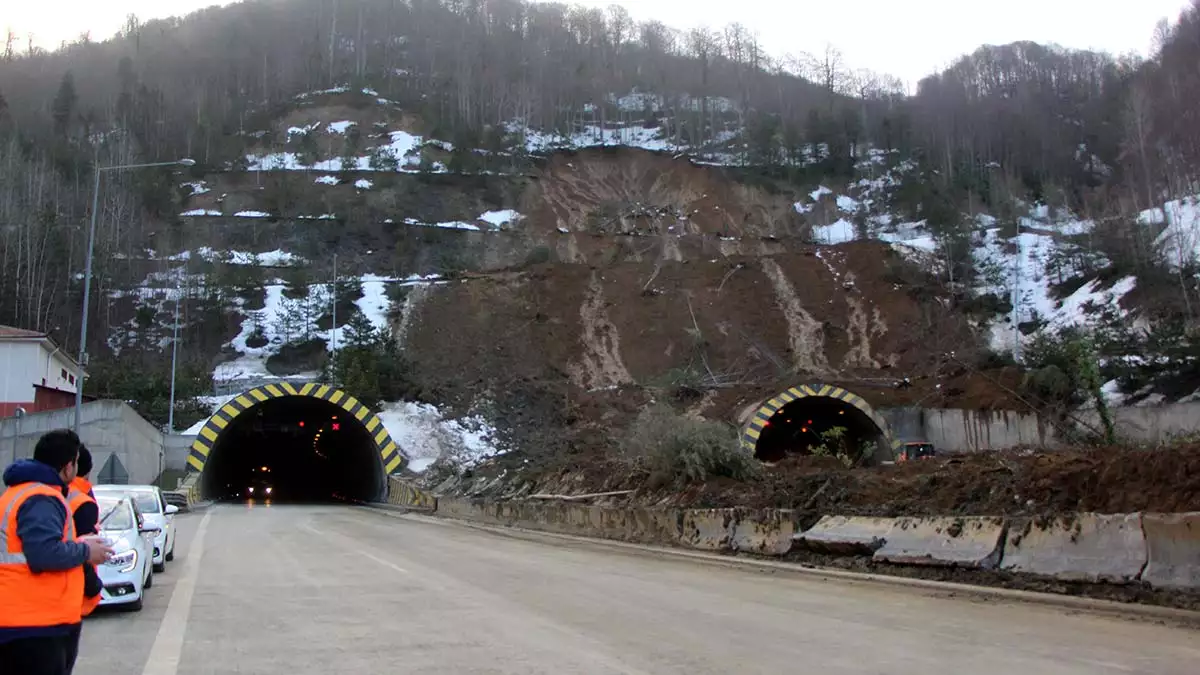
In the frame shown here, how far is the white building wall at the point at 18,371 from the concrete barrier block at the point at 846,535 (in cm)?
4365

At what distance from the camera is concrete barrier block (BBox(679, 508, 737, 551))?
47.2ft

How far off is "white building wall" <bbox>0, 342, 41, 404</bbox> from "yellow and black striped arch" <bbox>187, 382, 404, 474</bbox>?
12.7 meters

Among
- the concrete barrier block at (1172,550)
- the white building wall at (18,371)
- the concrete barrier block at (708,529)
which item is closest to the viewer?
the concrete barrier block at (1172,550)

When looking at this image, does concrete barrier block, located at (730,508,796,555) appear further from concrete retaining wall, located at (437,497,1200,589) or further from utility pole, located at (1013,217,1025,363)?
utility pole, located at (1013,217,1025,363)

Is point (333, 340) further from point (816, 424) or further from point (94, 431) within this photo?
point (816, 424)

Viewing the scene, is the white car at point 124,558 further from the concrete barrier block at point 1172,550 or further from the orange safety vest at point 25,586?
the concrete barrier block at point 1172,550

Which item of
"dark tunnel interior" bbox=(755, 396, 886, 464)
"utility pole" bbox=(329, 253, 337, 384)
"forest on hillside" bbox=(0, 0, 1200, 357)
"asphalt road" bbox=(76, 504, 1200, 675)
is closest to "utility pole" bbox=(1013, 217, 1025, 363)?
"forest on hillside" bbox=(0, 0, 1200, 357)

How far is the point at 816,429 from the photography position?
4112cm

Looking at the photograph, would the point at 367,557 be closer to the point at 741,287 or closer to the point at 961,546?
the point at 961,546

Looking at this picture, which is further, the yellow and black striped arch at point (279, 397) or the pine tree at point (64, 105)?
the pine tree at point (64, 105)

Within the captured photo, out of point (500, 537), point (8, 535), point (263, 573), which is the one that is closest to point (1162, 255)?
point (500, 537)

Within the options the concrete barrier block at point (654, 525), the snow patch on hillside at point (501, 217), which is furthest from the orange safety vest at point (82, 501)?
the snow patch on hillside at point (501, 217)

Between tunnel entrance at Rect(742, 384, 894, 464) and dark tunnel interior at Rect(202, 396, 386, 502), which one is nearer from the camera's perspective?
tunnel entrance at Rect(742, 384, 894, 464)

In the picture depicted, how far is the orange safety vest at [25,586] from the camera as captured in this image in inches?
137
